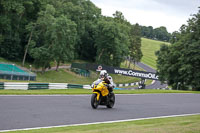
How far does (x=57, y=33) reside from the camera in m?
63.5

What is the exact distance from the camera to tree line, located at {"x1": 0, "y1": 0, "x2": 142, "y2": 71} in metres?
63.1

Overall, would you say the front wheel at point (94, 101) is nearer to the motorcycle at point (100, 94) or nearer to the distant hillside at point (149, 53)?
the motorcycle at point (100, 94)

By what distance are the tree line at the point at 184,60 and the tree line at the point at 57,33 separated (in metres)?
22.0

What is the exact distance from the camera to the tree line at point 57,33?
63094mm

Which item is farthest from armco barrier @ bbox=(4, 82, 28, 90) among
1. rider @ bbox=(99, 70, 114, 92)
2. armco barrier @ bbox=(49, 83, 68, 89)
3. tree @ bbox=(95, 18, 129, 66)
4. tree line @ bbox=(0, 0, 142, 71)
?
tree @ bbox=(95, 18, 129, 66)

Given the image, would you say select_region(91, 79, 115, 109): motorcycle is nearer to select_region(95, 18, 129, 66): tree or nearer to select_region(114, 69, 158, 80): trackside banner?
select_region(114, 69, 158, 80): trackside banner

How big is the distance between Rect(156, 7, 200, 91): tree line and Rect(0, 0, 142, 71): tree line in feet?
72.2

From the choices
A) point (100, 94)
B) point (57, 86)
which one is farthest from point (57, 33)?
point (100, 94)

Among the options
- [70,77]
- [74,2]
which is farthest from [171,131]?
[74,2]

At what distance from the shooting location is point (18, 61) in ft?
218

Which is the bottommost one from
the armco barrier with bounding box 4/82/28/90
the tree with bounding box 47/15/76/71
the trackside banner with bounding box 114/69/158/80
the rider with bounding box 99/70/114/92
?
the armco barrier with bounding box 4/82/28/90

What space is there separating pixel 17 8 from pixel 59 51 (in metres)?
11.3

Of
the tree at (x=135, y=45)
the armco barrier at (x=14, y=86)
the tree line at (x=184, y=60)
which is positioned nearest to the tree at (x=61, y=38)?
the tree line at (x=184, y=60)

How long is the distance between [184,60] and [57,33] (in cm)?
2776
